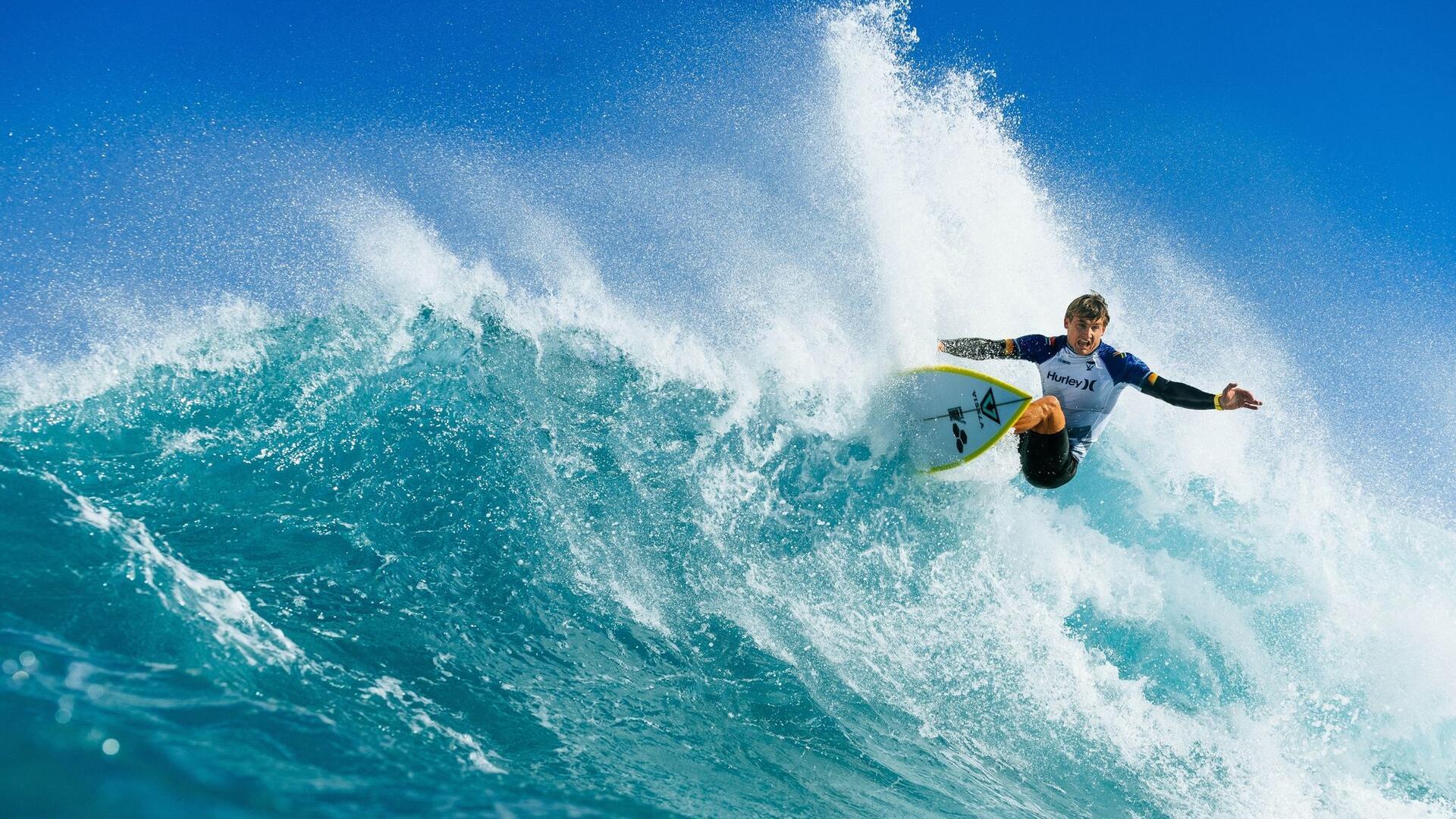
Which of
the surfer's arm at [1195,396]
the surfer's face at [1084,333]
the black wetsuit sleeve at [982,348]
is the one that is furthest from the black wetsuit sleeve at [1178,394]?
the black wetsuit sleeve at [982,348]

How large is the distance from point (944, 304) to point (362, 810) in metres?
6.79

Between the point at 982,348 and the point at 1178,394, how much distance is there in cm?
145

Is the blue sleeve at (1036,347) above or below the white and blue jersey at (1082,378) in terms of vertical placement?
above

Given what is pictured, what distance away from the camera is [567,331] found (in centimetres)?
852

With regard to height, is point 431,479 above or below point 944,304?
below

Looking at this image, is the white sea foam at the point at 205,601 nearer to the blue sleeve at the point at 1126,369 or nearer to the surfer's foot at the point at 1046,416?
the surfer's foot at the point at 1046,416

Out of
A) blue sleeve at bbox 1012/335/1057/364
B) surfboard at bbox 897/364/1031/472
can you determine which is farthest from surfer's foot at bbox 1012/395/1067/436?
blue sleeve at bbox 1012/335/1057/364

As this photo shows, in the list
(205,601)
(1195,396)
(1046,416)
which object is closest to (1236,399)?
(1195,396)

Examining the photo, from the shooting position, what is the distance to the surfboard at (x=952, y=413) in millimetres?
6336

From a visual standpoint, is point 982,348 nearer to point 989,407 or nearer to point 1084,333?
point 989,407

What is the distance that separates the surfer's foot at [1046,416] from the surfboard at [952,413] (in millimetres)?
148

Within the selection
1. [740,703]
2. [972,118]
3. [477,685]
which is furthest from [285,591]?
[972,118]

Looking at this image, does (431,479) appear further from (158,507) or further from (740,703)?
(740,703)

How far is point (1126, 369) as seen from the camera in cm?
607
